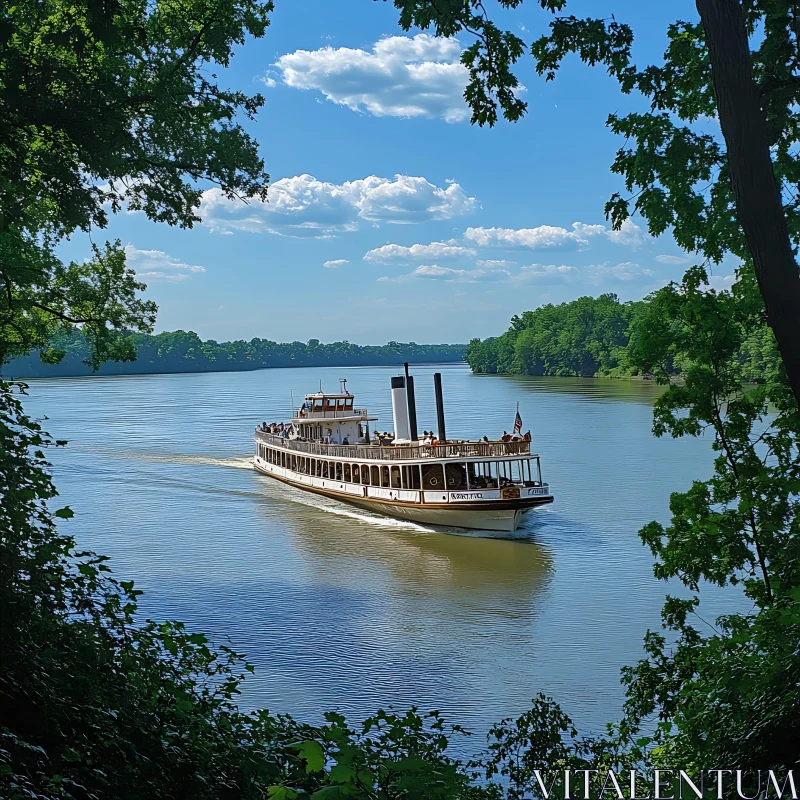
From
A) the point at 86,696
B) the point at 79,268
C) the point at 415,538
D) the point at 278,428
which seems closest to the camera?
the point at 86,696

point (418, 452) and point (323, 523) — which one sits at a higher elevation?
point (418, 452)

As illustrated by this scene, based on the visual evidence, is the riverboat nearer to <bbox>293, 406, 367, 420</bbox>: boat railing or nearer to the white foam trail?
<bbox>293, 406, 367, 420</bbox>: boat railing

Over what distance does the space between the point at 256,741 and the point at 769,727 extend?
3.98 meters

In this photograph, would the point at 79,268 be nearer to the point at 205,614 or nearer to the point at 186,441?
the point at 205,614

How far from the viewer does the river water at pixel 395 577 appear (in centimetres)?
1678

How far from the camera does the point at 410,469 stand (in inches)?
1331

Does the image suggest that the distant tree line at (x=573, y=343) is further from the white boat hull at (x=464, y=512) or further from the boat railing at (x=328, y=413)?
the white boat hull at (x=464, y=512)

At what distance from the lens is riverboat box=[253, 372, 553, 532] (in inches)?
1235

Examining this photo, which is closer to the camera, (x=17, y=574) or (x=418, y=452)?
(x=17, y=574)

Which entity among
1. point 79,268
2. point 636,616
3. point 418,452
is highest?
point 79,268

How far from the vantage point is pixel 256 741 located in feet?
22.0

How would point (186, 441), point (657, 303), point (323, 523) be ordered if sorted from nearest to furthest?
point (657, 303)
point (323, 523)
point (186, 441)

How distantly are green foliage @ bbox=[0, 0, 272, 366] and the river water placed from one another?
990cm

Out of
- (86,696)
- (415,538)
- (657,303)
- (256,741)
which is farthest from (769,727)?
(415,538)
